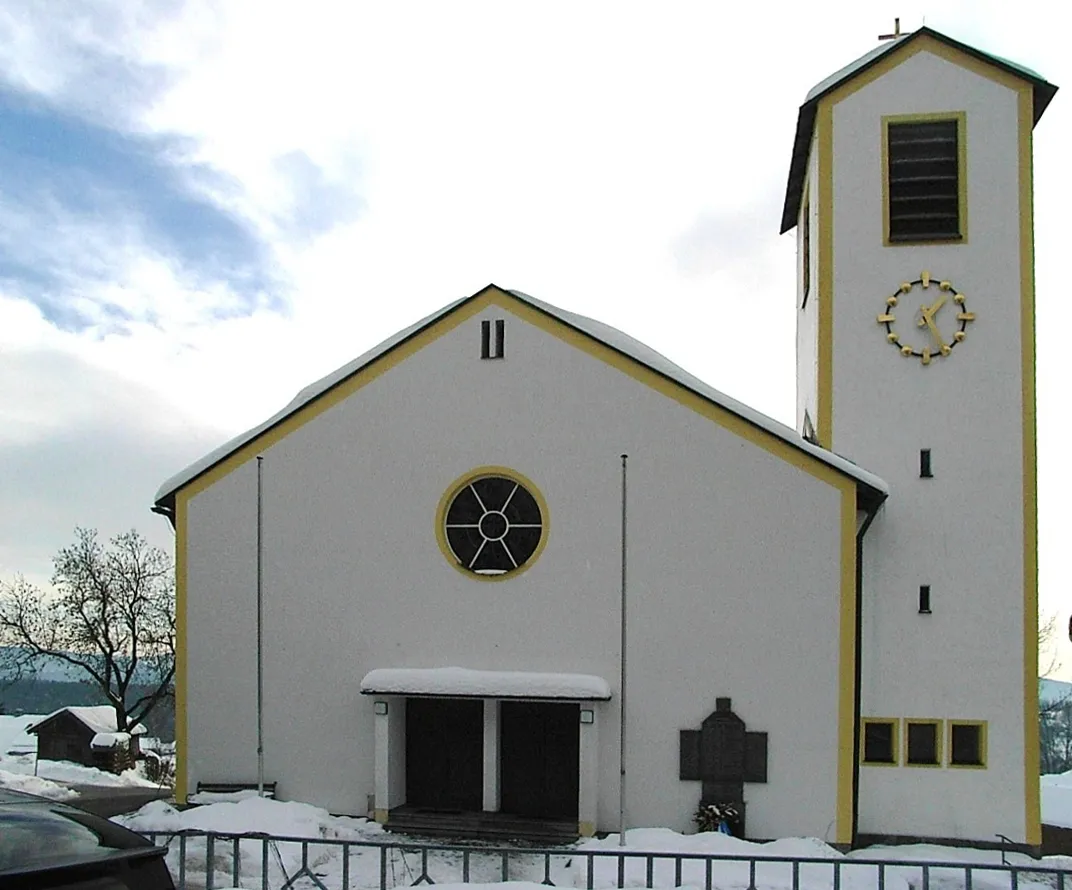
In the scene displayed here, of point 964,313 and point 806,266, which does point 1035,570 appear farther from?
point 806,266

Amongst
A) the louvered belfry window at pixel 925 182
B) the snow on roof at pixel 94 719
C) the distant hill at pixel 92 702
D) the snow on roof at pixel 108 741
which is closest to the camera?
the louvered belfry window at pixel 925 182

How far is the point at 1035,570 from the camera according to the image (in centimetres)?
1634

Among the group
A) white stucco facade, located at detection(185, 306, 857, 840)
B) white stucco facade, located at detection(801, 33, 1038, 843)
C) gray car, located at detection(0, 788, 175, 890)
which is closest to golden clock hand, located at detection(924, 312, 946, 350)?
white stucco facade, located at detection(801, 33, 1038, 843)

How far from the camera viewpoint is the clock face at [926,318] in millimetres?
16953

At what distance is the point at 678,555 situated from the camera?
614 inches

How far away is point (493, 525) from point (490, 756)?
3.29 m

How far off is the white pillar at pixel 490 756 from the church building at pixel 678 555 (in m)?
0.05

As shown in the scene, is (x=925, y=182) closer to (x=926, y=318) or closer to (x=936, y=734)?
(x=926, y=318)

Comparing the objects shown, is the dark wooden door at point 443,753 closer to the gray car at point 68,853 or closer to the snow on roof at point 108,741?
the gray car at point 68,853

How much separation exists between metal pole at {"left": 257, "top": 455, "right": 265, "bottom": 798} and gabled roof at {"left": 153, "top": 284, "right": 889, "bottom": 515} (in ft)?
2.72

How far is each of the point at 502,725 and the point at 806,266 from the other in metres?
9.76

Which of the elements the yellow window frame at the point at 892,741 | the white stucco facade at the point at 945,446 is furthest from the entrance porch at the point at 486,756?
the white stucco facade at the point at 945,446

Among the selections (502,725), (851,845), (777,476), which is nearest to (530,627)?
(502,725)

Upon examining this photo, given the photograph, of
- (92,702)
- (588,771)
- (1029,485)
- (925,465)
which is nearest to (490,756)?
(588,771)
